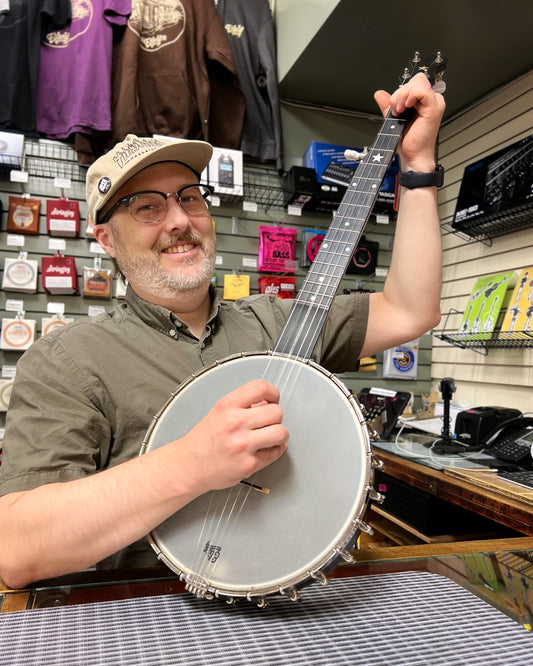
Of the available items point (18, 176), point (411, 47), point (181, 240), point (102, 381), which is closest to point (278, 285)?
point (411, 47)

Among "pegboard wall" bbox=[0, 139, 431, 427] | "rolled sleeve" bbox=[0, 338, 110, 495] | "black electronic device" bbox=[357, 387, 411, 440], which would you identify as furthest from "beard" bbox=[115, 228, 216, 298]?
"black electronic device" bbox=[357, 387, 411, 440]

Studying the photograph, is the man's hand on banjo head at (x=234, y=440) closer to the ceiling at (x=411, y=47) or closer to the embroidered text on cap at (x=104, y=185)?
the embroidered text on cap at (x=104, y=185)

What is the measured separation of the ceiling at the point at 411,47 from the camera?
6.99ft

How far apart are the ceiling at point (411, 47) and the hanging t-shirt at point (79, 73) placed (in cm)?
Answer: 108

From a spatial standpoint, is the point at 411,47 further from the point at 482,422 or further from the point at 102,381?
the point at 102,381

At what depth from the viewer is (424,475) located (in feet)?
5.64

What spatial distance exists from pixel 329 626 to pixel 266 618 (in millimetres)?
78

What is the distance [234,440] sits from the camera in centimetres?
52

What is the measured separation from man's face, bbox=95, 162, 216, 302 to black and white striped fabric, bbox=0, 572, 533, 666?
2.12 feet

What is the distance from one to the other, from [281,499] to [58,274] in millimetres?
2328

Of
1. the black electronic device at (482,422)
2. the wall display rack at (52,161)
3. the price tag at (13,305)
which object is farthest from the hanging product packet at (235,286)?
the black electronic device at (482,422)

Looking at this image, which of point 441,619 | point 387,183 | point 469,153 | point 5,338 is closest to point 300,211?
point 387,183

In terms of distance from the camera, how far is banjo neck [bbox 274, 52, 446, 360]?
2.44ft

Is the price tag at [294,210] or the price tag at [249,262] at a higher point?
the price tag at [294,210]
